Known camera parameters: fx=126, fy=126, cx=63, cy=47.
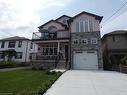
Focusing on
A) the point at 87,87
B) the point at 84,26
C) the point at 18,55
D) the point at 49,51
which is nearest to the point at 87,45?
the point at 84,26

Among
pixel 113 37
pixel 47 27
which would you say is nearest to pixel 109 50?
pixel 113 37

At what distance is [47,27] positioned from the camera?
24.5 meters

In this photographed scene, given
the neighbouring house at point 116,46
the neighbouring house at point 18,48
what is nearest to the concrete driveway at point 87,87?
the neighbouring house at point 116,46

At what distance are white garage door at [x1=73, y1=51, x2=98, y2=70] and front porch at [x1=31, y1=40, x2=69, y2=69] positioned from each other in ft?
5.34

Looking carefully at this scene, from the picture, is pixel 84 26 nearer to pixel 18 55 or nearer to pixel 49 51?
pixel 49 51

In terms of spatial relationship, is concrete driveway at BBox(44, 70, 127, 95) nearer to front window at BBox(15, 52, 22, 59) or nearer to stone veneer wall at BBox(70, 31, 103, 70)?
stone veneer wall at BBox(70, 31, 103, 70)

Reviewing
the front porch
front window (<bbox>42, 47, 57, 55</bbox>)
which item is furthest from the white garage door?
front window (<bbox>42, 47, 57, 55</bbox>)

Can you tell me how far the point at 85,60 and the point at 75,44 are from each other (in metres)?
3.09

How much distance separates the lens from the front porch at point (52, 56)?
18.7 m

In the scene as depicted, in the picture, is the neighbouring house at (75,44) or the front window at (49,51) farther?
the front window at (49,51)

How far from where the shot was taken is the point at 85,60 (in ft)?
64.7

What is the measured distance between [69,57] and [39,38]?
20.3 ft

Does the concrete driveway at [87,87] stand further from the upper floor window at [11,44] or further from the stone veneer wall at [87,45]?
the upper floor window at [11,44]

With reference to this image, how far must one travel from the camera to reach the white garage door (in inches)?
760
